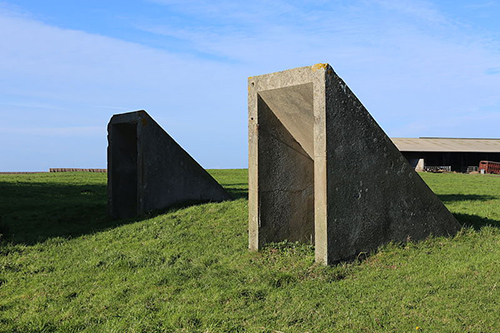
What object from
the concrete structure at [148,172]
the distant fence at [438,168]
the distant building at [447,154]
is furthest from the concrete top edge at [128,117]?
the distant fence at [438,168]

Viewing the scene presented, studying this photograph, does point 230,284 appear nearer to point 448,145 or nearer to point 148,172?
point 148,172

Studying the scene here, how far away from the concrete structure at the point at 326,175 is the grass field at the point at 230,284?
13.7 inches

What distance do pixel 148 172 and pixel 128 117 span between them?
1.61 metres

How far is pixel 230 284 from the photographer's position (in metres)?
5.98

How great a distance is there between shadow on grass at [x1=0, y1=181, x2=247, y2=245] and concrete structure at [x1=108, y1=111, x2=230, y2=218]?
0.46m

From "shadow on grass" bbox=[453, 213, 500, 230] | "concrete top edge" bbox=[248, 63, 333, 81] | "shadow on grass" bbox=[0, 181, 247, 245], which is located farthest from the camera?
"shadow on grass" bbox=[0, 181, 247, 245]

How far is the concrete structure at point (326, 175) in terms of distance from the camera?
6.38m

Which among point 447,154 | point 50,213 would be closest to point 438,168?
point 447,154

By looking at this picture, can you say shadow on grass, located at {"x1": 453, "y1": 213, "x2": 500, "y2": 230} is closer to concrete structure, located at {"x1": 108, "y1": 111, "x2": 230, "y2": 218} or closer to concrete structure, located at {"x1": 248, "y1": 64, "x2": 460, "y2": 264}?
concrete structure, located at {"x1": 248, "y1": 64, "x2": 460, "y2": 264}

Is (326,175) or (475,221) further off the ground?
(326,175)

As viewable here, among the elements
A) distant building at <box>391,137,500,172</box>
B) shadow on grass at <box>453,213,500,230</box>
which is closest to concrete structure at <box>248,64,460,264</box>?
shadow on grass at <box>453,213,500,230</box>

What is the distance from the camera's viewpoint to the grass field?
495 centimetres

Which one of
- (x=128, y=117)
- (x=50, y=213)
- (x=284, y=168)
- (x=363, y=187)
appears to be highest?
(x=128, y=117)

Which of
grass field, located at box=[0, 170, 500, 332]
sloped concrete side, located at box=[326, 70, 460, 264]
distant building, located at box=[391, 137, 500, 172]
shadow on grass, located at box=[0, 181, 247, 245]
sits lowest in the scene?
grass field, located at box=[0, 170, 500, 332]
